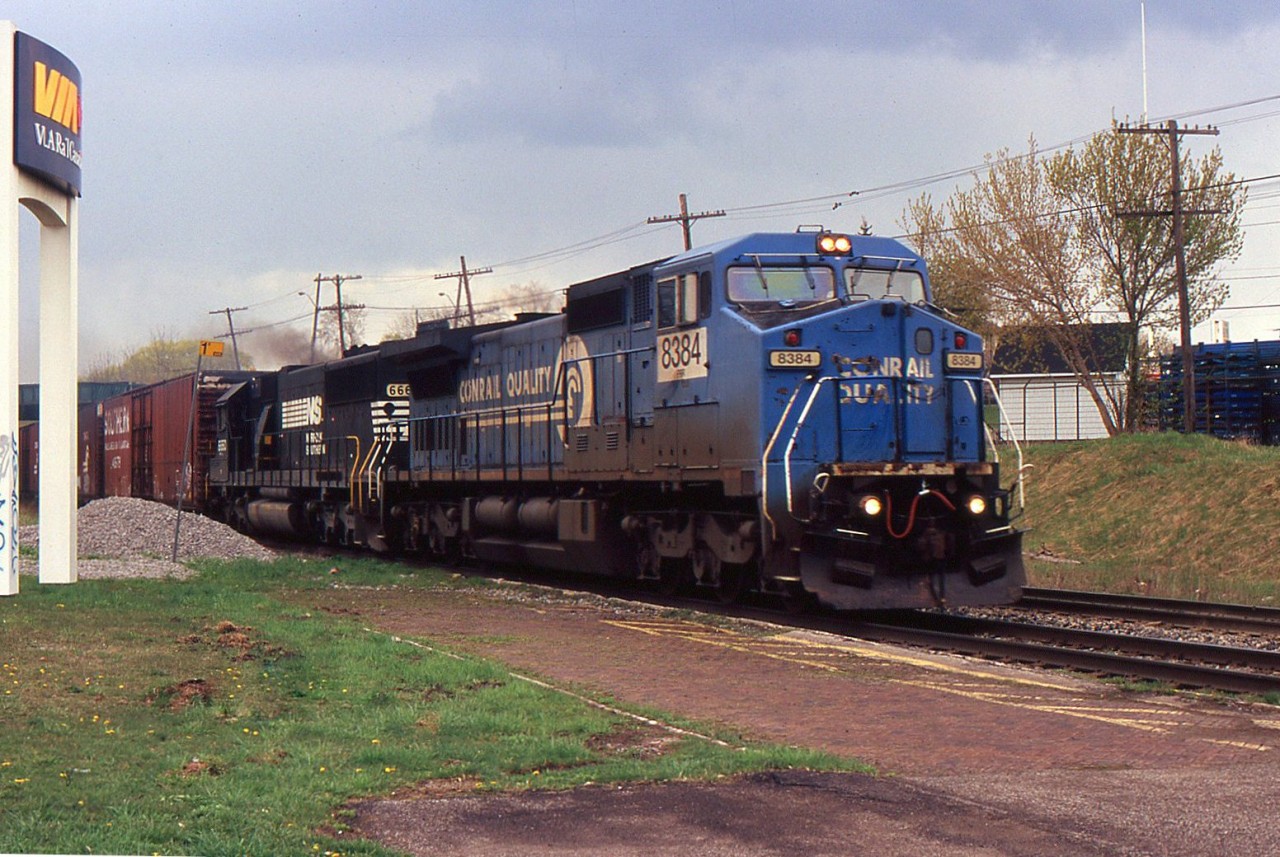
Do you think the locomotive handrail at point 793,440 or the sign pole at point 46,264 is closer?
the sign pole at point 46,264

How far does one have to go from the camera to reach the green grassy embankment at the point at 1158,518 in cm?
2211

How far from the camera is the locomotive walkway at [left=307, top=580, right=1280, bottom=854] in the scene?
588cm

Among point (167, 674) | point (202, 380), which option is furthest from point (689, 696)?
point (202, 380)

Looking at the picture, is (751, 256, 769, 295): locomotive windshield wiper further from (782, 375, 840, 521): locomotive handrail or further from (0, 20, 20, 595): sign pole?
(0, 20, 20, 595): sign pole

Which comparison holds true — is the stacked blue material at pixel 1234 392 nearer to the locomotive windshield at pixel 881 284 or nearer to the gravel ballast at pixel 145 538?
the locomotive windshield at pixel 881 284

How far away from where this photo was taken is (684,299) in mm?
15875

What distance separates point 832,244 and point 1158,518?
14.7m

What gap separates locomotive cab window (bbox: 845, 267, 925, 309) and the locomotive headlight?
0.77 feet

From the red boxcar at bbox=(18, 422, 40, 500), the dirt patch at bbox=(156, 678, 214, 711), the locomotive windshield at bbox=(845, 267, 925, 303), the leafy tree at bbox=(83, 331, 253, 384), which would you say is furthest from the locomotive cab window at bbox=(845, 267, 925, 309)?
the leafy tree at bbox=(83, 331, 253, 384)

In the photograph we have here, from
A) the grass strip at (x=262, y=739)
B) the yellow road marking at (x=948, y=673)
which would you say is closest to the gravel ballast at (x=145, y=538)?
the grass strip at (x=262, y=739)

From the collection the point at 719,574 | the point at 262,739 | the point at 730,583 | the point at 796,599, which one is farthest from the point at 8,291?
the point at 796,599

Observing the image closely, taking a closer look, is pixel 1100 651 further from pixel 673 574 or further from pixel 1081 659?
pixel 673 574

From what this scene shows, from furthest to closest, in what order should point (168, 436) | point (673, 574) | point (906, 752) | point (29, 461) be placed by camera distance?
1. point (29, 461)
2. point (168, 436)
3. point (673, 574)
4. point (906, 752)

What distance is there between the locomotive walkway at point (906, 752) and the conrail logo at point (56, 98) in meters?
6.36
